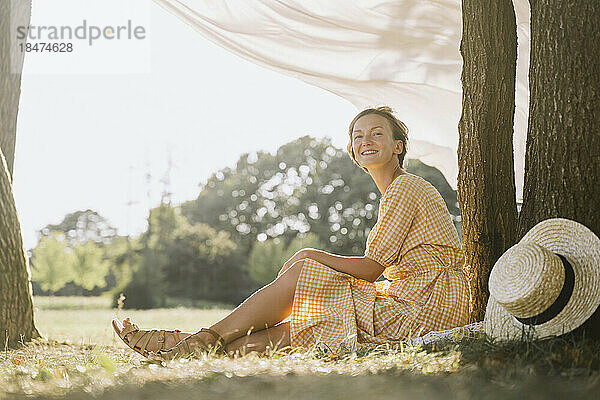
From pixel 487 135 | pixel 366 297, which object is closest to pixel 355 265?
pixel 366 297

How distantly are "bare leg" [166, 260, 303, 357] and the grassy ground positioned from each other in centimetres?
47

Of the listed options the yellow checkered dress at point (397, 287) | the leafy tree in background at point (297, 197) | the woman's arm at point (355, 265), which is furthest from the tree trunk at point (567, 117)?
the leafy tree in background at point (297, 197)

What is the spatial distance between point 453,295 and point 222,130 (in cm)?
2114

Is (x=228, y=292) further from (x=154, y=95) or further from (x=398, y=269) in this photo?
(x=398, y=269)

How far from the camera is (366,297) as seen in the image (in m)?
2.70

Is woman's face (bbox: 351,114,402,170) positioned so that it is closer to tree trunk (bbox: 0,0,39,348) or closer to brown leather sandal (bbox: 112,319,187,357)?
brown leather sandal (bbox: 112,319,187,357)

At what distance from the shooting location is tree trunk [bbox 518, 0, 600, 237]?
7.78 ft

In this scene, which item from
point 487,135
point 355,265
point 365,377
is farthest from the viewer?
point 487,135

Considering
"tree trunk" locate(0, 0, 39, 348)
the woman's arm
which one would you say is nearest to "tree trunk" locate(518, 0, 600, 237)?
the woman's arm

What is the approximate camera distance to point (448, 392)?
153 cm

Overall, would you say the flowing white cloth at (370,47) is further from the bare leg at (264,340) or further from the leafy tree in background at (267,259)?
the leafy tree in background at (267,259)

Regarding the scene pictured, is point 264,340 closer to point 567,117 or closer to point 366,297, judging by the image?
point 366,297

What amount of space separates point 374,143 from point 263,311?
88 centimetres

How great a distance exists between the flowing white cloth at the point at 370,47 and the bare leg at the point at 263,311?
1653 mm
